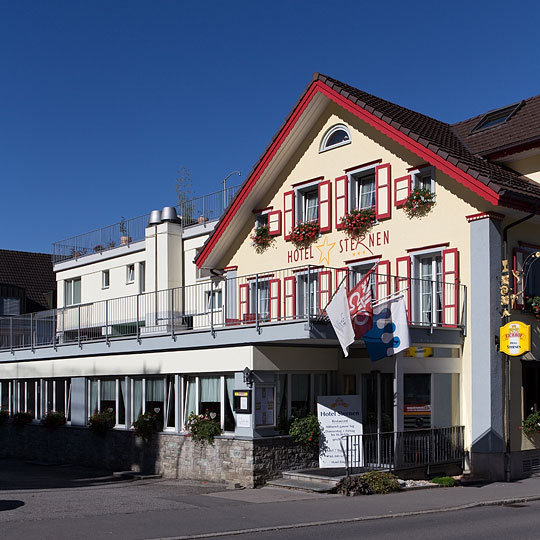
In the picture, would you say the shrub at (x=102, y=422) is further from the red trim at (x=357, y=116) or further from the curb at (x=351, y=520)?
the curb at (x=351, y=520)

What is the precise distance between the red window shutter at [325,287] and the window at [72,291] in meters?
21.4

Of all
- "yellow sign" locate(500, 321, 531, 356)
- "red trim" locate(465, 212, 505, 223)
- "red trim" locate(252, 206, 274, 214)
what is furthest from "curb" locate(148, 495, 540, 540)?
"red trim" locate(252, 206, 274, 214)

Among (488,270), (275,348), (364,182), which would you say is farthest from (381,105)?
(275,348)

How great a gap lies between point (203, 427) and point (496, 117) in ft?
39.6

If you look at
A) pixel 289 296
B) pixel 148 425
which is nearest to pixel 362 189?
pixel 289 296

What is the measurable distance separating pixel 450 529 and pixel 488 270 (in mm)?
7891

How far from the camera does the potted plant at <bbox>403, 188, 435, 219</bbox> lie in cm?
2072

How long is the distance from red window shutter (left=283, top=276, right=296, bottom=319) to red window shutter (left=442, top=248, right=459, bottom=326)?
14.1ft

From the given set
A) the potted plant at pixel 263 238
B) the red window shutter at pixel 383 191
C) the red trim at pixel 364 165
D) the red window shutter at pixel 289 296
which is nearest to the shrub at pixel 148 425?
the red window shutter at pixel 289 296

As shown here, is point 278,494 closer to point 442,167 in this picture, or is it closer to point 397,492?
point 397,492

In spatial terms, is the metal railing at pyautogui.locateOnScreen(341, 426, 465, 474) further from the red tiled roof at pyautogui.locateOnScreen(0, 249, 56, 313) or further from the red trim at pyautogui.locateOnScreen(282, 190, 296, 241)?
the red tiled roof at pyautogui.locateOnScreen(0, 249, 56, 313)

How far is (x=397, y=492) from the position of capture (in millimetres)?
17047

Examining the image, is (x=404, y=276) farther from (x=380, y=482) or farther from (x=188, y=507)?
(x=188, y=507)

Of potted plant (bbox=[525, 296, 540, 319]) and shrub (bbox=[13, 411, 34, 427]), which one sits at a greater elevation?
potted plant (bbox=[525, 296, 540, 319])
